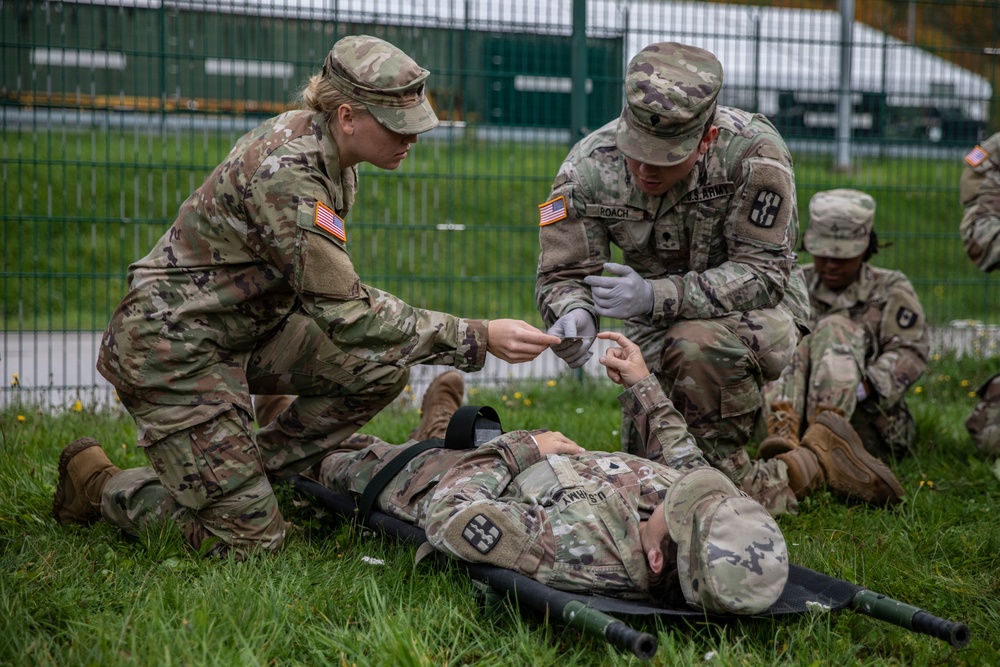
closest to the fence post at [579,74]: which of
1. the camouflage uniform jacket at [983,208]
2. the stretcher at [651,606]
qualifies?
the camouflage uniform jacket at [983,208]

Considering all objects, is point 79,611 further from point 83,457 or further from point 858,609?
point 858,609

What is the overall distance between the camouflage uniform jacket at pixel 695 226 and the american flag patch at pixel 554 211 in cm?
2

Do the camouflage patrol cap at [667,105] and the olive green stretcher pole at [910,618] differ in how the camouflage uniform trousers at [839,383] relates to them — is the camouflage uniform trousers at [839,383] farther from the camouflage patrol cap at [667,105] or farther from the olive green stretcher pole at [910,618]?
the olive green stretcher pole at [910,618]

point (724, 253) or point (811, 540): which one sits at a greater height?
point (724, 253)

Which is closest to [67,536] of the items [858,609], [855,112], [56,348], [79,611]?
[79,611]

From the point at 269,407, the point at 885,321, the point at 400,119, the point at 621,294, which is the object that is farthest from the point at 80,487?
the point at 885,321

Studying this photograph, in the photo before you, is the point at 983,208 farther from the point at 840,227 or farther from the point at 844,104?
the point at 844,104

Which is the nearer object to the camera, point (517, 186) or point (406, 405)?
point (406, 405)

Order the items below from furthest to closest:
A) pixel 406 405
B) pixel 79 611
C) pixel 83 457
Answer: pixel 406 405
pixel 83 457
pixel 79 611

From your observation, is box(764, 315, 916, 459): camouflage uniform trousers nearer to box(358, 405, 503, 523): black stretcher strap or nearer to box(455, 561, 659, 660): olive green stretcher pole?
box(358, 405, 503, 523): black stretcher strap

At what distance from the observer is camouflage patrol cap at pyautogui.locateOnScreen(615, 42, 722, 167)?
3.66 metres

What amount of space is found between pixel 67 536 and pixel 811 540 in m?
2.73

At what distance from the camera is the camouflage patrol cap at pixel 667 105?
366cm

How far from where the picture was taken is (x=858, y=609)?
2.85m
